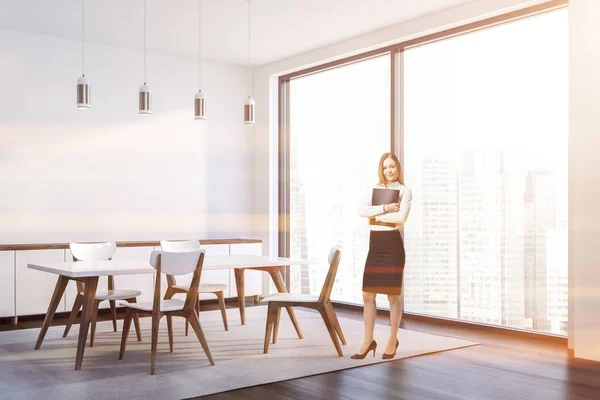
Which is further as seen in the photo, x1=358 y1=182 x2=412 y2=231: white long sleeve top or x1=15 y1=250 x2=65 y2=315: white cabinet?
x1=15 y1=250 x2=65 y2=315: white cabinet

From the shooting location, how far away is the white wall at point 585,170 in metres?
5.07

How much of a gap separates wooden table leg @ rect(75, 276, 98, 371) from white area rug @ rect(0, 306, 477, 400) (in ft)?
0.35

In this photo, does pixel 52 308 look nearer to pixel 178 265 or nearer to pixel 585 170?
pixel 178 265

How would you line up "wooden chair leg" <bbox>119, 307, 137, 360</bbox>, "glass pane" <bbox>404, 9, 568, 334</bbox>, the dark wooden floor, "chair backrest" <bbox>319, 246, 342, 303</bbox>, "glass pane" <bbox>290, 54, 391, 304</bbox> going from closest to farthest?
the dark wooden floor, "wooden chair leg" <bbox>119, 307, 137, 360</bbox>, "chair backrest" <bbox>319, 246, 342, 303</bbox>, "glass pane" <bbox>404, 9, 568, 334</bbox>, "glass pane" <bbox>290, 54, 391, 304</bbox>

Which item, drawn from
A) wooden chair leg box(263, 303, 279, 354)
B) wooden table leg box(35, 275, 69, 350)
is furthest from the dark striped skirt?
wooden table leg box(35, 275, 69, 350)

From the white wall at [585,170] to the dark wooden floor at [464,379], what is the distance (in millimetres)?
313

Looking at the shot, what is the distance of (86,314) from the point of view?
479cm

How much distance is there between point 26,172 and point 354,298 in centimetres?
383

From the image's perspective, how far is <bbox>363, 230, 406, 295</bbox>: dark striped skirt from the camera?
501cm

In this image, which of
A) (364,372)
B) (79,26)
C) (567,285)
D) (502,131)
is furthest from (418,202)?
(79,26)

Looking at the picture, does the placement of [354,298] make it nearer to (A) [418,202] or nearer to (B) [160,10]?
(A) [418,202]

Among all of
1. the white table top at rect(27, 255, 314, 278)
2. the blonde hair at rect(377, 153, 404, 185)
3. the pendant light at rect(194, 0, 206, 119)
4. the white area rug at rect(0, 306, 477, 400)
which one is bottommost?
the white area rug at rect(0, 306, 477, 400)

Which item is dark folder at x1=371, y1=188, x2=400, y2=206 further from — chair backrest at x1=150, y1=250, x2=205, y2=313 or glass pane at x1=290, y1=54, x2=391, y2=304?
glass pane at x1=290, y1=54, x2=391, y2=304

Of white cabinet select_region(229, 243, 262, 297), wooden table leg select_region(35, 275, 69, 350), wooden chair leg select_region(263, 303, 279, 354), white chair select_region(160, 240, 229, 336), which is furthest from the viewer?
white cabinet select_region(229, 243, 262, 297)
